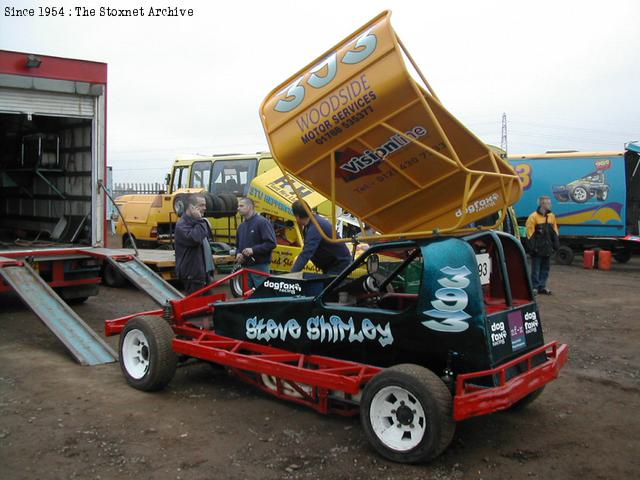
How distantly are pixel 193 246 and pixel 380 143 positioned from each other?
332 cm

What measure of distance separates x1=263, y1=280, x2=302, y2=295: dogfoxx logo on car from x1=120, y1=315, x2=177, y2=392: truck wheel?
3.25 feet

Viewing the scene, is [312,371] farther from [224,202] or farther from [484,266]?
[224,202]

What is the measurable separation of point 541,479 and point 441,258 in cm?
149

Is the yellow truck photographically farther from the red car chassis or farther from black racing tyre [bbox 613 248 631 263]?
black racing tyre [bbox 613 248 631 263]

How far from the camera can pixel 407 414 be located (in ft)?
13.4

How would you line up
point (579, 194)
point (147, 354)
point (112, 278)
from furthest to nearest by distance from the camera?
point (579, 194), point (112, 278), point (147, 354)

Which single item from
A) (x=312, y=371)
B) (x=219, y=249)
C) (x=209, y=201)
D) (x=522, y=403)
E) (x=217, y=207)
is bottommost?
(x=522, y=403)

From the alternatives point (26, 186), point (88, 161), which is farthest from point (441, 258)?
point (26, 186)

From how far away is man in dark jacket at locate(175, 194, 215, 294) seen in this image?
7.17 meters

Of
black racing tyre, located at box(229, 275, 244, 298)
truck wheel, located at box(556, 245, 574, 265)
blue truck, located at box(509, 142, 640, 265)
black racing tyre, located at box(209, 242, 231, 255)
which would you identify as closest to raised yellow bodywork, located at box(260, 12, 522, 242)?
black racing tyre, located at box(229, 275, 244, 298)

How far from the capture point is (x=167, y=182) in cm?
1756

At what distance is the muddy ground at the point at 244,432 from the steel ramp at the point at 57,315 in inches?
8.1

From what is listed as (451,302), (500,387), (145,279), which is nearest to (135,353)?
(145,279)

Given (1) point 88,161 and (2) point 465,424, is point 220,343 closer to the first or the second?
(2) point 465,424
